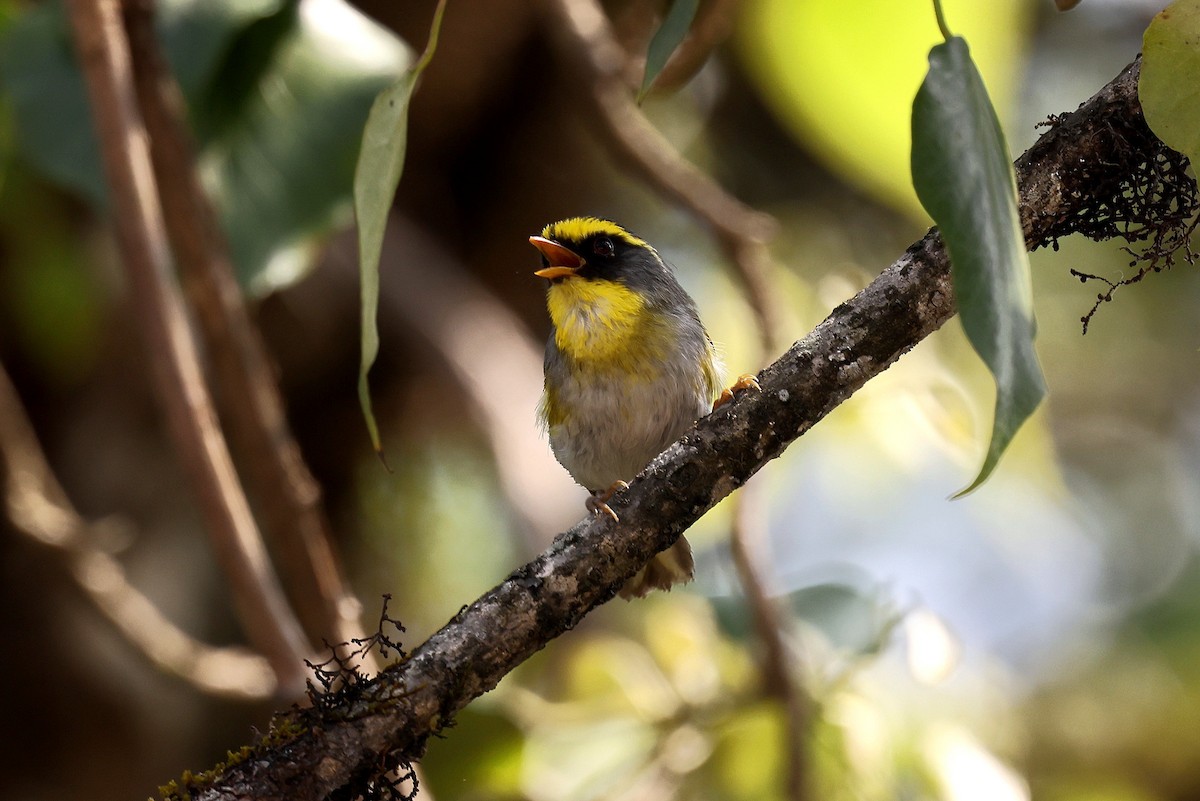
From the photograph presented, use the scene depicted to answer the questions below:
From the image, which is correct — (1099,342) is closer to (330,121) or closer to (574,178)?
(574,178)

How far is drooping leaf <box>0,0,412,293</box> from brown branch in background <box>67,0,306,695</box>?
14 cm

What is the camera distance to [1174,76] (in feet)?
4.24

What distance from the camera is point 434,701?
4.51 feet

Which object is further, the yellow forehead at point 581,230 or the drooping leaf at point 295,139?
the yellow forehead at point 581,230

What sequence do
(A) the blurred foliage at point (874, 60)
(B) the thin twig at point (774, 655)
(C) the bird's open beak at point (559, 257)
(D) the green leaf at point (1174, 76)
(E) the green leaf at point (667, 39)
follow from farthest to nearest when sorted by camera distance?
(C) the bird's open beak at point (559, 257) → (B) the thin twig at point (774, 655) → (A) the blurred foliage at point (874, 60) → (E) the green leaf at point (667, 39) → (D) the green leaf at point (1174, 76)

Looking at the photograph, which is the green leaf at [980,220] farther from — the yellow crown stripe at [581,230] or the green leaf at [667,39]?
the yellow crown stripe at [581,230]

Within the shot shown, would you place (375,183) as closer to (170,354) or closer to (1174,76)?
(1174,76)

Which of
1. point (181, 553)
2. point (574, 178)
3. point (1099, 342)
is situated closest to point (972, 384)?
point (574, 178)

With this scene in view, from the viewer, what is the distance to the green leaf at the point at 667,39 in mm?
1407

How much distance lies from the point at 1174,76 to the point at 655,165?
6.67 ft

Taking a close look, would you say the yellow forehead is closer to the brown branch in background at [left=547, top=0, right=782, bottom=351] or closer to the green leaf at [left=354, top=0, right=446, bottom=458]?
the brown branch in background at [left=547, top=0, right=782, bottom=351]

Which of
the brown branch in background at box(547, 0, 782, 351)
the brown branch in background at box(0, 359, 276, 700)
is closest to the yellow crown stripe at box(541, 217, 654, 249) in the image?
the brown branch in background at box(547, 0, 782, 351)

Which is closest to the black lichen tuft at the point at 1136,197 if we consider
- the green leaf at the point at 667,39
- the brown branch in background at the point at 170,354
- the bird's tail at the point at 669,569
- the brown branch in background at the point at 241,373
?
the green leaf at the point at 667,39

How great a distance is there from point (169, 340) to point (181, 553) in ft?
5.09
